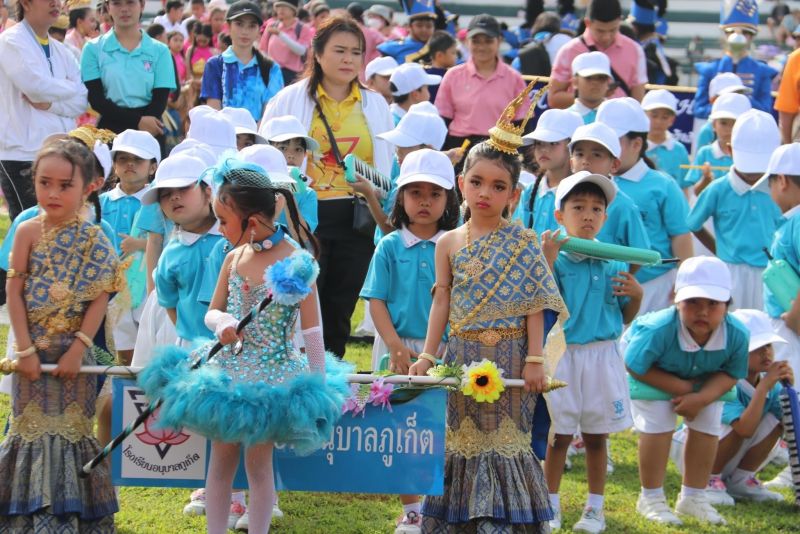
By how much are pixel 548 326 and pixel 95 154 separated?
2.35 meters

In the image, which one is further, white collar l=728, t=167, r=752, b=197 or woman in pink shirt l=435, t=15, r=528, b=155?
woman in pink shirt l=435, t=15, r=528, b=155

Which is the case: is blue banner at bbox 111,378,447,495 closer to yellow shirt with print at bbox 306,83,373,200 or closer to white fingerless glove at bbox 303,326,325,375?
white fingerless glove at bbox 303,326,325,375

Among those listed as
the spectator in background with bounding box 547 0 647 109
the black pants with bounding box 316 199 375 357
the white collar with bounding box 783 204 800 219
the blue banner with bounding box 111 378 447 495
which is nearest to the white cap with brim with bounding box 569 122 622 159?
the white collar with bounding box 783 204 800 219

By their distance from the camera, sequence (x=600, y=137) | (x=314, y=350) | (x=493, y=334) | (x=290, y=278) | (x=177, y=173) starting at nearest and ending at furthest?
(x=290, y=278) < (x=314, y=350) < (x=493, y=334) < (x=177, y=173) < (x=600, y=137)

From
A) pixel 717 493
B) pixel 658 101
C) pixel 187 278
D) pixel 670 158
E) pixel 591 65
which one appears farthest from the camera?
pixel 670 158

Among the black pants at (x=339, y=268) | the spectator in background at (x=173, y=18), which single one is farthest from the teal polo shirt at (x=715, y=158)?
the spectator in background at (x=173, y=18)

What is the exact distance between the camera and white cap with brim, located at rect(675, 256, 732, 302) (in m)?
6.16

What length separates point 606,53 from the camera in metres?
10.5

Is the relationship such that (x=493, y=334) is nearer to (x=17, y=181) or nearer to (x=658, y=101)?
(x=17, y=181)

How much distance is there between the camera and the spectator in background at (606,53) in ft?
33.9

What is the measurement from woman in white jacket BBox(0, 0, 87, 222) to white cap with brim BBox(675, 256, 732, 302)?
4.64 meters

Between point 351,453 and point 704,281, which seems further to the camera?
point 704,281

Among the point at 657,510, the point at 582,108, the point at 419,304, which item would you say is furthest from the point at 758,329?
the point at 582,108

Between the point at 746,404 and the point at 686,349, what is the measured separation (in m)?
0.94
